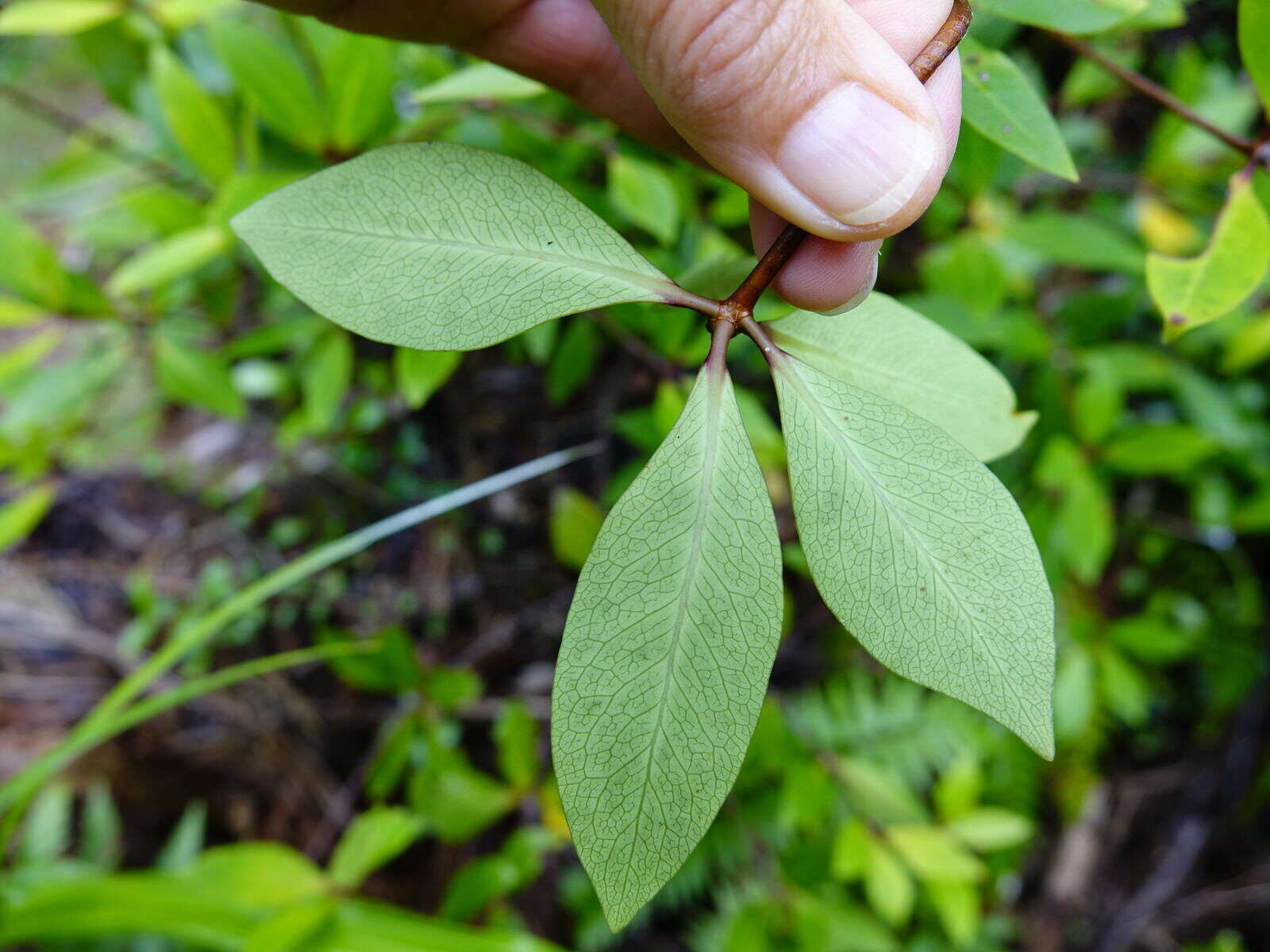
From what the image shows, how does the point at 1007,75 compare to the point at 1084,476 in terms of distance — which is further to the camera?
the point at 1084,476

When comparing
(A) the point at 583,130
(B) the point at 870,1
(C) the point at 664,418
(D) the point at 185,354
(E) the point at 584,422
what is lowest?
(E) the point at 584,422

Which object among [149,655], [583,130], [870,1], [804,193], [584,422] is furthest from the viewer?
[149,655]

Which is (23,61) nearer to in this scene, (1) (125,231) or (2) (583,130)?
(1) (125,231)

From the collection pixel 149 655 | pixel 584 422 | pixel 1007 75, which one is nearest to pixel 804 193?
pixel 1007 75

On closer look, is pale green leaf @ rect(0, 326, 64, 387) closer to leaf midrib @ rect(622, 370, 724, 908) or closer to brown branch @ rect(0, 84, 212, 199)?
brown branch @ rect(0, 84, 212, 199)

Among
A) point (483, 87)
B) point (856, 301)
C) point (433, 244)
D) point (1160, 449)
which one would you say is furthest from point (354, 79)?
point (1160, 449)

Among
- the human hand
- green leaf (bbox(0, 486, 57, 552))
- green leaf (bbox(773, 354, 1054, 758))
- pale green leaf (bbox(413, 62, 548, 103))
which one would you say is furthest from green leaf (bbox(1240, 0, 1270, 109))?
green leaf (bbox(0, 486, 57, 552))

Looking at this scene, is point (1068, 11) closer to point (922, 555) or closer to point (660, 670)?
point (922, 555)

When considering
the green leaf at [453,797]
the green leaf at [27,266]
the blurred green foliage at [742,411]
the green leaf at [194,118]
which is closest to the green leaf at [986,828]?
the blurred green foliage at [742,411]
